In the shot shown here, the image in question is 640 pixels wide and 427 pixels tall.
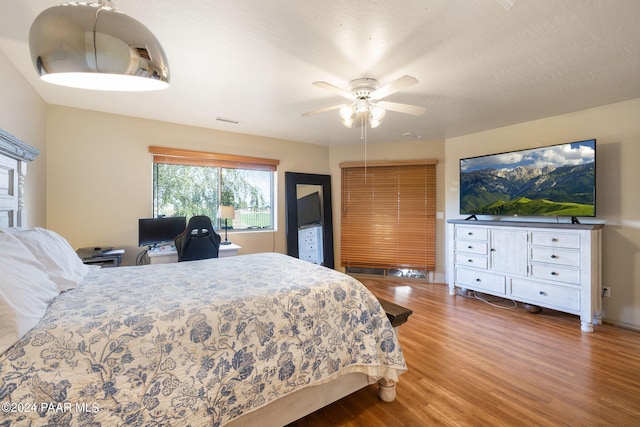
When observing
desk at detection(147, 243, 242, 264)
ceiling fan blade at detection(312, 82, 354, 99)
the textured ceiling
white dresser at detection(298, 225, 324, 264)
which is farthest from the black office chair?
ceiling fan blade at detection(312, 82, 354, 99)

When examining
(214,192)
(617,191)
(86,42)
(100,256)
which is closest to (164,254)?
(100,256)

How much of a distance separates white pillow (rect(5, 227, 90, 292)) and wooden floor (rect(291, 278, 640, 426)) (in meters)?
1.57

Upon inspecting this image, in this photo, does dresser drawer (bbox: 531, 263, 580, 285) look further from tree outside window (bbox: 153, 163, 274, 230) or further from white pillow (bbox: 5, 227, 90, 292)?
white pillow (bbox: 5, 227, 90, 292)

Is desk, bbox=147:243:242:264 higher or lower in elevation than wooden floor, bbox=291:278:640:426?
higher

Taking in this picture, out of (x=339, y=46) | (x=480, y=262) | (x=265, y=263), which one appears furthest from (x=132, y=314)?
(x=480, y=262)

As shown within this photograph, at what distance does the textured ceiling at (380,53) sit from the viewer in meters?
1.52

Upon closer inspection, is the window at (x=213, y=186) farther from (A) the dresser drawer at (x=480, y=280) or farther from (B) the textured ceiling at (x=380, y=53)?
(A) the dresser drawer at (x=480, y=280)

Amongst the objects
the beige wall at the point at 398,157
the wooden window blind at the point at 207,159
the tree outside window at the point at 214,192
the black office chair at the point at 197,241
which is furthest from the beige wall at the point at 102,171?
the beige wall at the point at 398,157

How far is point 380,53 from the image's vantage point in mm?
1925

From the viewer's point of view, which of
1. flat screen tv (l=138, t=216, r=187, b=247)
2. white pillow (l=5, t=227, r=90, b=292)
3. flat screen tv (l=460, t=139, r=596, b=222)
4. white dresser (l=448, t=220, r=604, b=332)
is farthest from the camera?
flat screen tv (l=138, t=216, r=187, b=247)

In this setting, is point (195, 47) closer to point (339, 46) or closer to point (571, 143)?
point (339, 46)

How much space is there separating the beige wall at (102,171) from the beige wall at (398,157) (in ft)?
7.34

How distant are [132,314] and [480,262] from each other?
3840 millimetres

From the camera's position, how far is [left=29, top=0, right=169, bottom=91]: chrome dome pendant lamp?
2.62 feet
